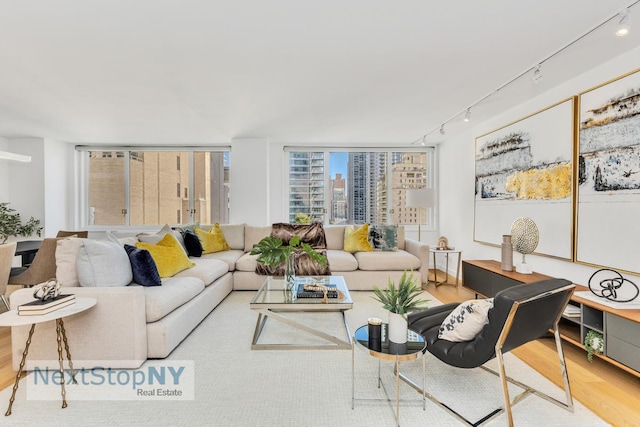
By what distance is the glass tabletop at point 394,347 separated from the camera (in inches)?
62.8

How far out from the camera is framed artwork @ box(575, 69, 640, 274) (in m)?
2.33

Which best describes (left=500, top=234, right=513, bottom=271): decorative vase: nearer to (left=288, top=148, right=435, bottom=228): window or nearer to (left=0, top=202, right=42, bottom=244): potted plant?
(left=288, top=148, right=435, bottom=228): window

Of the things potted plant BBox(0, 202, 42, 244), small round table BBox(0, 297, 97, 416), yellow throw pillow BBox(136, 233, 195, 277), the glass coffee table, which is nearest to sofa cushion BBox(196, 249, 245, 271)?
yellow throw pillow BBox(136, 233, 195, 277)


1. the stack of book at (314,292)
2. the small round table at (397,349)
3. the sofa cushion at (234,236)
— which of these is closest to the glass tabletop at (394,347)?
the small round table at (397,349)

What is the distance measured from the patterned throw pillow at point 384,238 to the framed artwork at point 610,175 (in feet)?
7.39

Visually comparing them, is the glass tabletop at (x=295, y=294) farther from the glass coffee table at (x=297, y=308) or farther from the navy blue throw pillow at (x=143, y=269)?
the navy blue throw pillow at (x=143, y=269)

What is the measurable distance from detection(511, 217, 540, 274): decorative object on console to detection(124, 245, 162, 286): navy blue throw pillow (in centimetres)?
348

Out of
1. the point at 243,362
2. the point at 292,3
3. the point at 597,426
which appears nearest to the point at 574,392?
the point at 597,426

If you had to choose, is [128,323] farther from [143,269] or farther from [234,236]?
[234,236]

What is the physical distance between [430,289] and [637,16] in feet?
11.2

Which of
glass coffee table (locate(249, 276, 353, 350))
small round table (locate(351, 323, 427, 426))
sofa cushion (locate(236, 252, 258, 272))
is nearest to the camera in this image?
Result: small round table (locate(351, 323, 427, 426))

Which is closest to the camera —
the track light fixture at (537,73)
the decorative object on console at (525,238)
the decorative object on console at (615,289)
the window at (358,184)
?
the decorative object on console at (615,289)

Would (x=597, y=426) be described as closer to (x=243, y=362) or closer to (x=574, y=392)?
(x=574, y=392)

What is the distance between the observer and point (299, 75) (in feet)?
9.49
